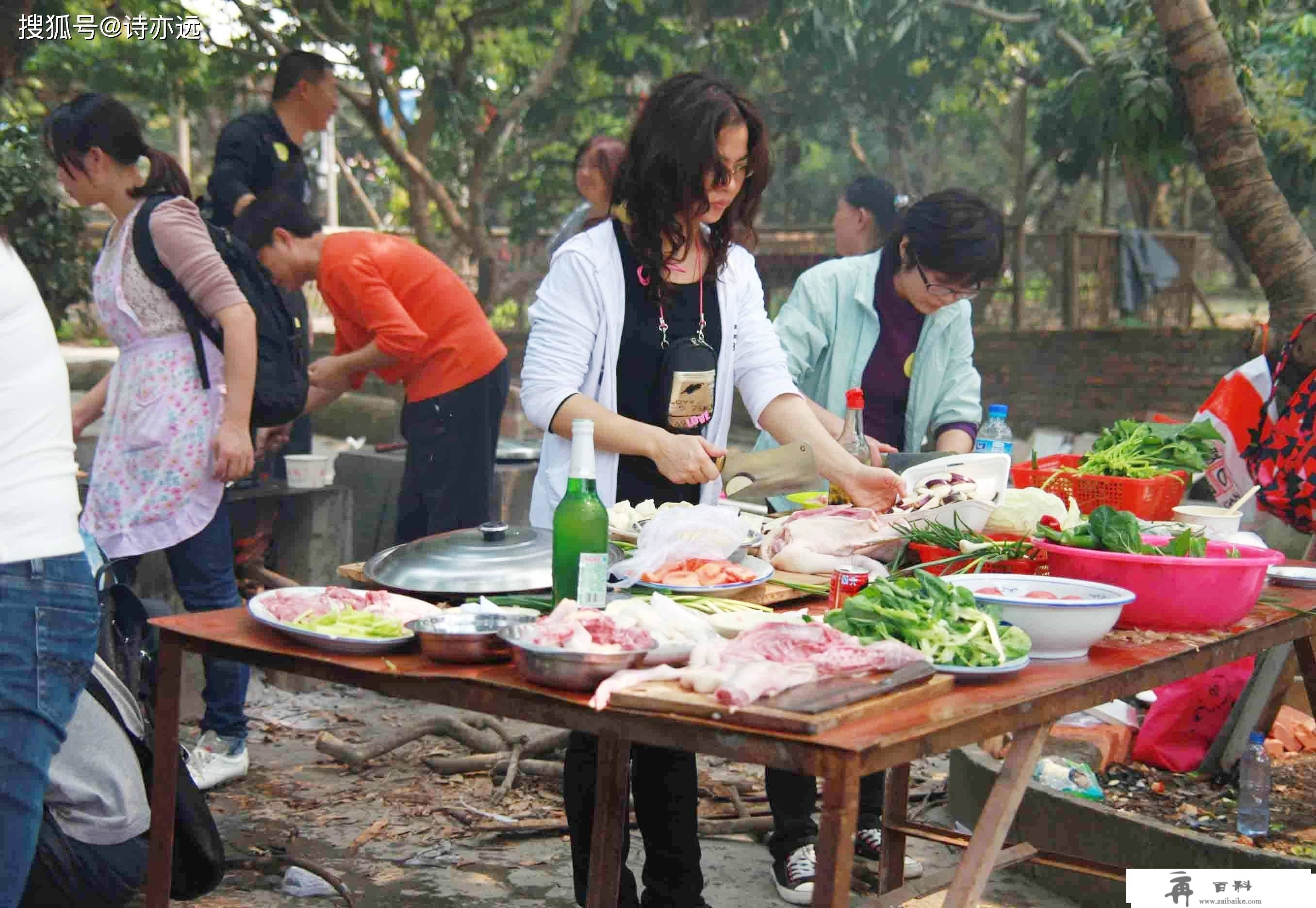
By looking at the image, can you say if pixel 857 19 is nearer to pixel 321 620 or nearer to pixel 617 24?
pixel 617 24

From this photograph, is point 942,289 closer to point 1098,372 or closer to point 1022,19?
point 1022,19

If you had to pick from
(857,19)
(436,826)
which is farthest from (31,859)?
(857,19)

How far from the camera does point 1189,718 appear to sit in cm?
442

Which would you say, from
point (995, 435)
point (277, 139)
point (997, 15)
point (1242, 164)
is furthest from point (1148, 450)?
point (997, 15)

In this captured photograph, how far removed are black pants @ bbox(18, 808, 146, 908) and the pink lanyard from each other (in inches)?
67.1

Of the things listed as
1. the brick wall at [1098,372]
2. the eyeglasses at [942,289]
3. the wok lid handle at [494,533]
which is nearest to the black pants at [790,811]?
the wok lid handle at [494,533]

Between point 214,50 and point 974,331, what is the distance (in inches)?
298

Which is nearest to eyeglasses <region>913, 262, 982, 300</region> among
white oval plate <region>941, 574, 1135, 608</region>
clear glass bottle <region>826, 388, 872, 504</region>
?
clear glass bottle <region>826, 388, 872, 504</region>

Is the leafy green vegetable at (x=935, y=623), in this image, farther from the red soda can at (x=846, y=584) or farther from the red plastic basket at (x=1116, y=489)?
the red plastic basket at (x=1116, y=489)

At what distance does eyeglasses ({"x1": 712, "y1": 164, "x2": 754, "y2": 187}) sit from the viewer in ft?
10.6

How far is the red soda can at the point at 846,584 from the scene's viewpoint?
8.61 ft

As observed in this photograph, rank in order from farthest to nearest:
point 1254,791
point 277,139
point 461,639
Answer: point 277,139 < point 1254,791 < point 461,639

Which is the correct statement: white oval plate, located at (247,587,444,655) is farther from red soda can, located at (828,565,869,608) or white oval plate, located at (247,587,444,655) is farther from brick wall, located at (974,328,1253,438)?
brick wall, located at (974,328,1253,438)

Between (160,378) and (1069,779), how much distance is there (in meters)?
3.12
